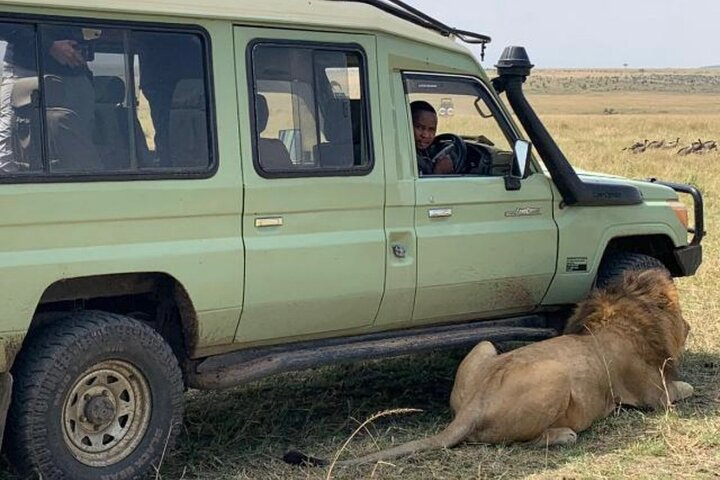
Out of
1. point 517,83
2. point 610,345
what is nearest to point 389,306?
point 610,345

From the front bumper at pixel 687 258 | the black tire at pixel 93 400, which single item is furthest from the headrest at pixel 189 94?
the front bumper at pixel 687 258

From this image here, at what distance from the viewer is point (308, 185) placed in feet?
16.0

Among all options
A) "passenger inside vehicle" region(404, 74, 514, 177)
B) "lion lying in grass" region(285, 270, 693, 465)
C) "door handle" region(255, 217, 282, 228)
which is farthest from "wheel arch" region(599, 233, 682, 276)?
"door handle" region(255, 217, 282, 228)

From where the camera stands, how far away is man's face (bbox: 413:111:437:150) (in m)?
5.58

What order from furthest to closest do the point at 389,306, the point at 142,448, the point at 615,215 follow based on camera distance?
1. the point at 615,215
2. the point at 389,306
3. the point at 142,448

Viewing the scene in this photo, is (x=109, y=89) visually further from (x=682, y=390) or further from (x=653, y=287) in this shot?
(x=682, y=390)

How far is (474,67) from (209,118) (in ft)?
5.64

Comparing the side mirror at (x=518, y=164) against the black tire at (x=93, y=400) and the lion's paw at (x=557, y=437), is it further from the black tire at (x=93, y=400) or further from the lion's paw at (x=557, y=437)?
the black tire at (x=93, y=400)

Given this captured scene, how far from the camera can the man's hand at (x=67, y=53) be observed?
4.22m

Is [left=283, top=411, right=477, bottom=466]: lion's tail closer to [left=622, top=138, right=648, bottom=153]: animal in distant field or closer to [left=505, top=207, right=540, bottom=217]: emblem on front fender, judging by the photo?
[left=505, top=207, right=540, bottom=217]: emblem on front fender

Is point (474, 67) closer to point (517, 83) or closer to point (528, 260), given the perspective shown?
point (517, 83)

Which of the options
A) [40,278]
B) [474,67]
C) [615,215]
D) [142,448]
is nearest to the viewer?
[40,278]

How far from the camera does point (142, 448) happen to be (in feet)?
14.6

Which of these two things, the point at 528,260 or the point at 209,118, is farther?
the point at 528,260
